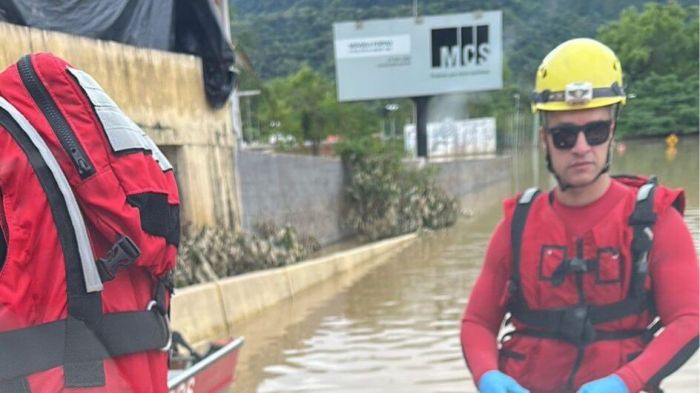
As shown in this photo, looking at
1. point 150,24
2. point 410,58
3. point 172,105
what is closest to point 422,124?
point 410,58

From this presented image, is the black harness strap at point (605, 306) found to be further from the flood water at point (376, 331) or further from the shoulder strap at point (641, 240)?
the flood water at point (376, 331)

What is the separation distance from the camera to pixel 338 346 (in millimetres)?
6168

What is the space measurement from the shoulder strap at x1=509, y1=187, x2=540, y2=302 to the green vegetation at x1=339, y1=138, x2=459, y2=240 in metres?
11.2

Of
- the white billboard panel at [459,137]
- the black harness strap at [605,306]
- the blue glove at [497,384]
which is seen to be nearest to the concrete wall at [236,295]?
the blue glove at [497,384]

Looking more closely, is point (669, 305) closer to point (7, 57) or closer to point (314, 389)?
point (314, 389)

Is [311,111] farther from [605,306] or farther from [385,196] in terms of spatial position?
[605,306]

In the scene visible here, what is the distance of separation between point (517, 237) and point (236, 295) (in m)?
5.40

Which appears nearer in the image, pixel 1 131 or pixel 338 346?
pixel 1 131

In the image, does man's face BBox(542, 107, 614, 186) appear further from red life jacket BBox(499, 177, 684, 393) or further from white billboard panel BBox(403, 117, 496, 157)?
white billboard panel BBox(403, 117, 496, 157)

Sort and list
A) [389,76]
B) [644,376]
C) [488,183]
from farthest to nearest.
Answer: [488,183], [389,76], [644,376]

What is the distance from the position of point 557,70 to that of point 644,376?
2.87 ft

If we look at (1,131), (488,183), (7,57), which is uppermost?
(7,57)

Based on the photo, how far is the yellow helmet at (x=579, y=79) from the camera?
1862 millimetres

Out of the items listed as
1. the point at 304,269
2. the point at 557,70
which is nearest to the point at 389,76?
the point at 304,269
